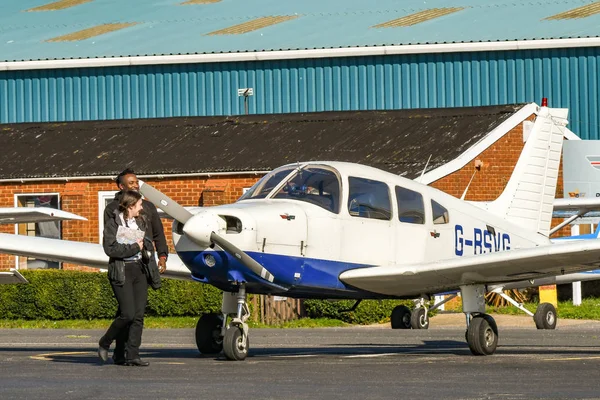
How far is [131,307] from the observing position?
44.2 feet

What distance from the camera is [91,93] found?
4062 centimetres

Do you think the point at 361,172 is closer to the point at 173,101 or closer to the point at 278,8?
the point at 173,101

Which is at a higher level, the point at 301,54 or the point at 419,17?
the point at 419,17

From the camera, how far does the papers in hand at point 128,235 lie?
13.5 metres

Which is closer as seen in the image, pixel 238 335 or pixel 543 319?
pixel 238 335

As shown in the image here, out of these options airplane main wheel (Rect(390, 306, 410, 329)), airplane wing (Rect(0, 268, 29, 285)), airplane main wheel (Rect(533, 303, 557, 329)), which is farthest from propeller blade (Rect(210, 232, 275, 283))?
airplane main wheel (Rect(533, 303, 557, 329))

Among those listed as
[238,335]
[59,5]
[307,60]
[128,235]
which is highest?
[59,5]

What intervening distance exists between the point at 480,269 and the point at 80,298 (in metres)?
14.2

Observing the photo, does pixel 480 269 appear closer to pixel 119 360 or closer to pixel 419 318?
pixel 119 360

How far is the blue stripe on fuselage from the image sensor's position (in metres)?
13.7

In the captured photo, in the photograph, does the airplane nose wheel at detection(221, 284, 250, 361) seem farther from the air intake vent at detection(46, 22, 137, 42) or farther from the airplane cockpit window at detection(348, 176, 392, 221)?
the air intake vent at detection(46, 22, 137, 42)

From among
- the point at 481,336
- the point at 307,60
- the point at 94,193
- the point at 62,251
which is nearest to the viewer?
the point at 481,336

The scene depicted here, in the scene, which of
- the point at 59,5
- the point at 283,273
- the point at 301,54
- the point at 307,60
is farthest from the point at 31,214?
the point at 59,5

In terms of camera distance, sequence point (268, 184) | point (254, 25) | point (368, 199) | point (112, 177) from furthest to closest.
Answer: point (254, 25) → point (112, 177) → point (368, 199) → point (268, 184)
